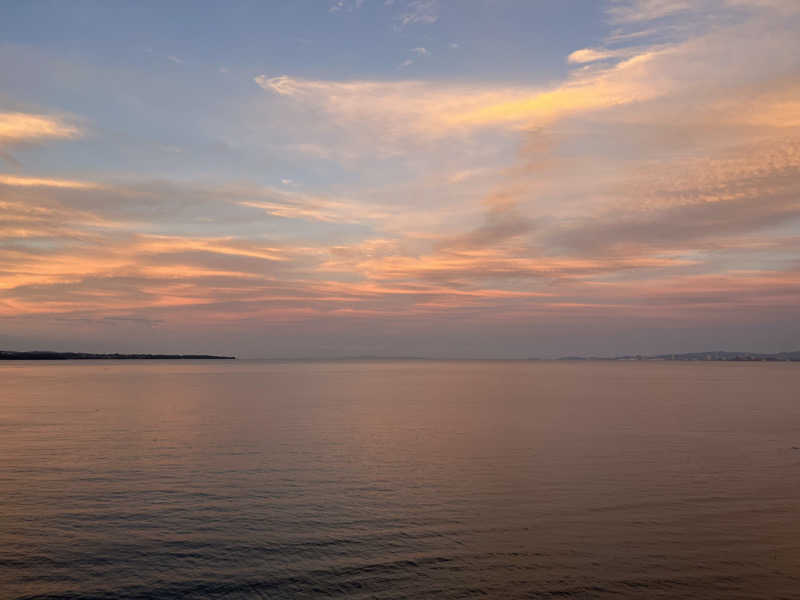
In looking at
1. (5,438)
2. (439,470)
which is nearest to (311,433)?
(439,470)

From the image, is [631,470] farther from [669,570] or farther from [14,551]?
[14,551]

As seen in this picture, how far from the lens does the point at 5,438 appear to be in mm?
45875

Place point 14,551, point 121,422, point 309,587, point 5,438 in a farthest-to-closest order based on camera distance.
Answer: point 121,422, point 5,438, point 14,551, point 309,587

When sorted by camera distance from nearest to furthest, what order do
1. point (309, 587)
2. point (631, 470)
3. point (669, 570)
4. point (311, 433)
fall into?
point (309, 587) < point (669, 570) < point (631, 470) < point (311, 433)

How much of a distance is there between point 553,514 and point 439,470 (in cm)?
1047

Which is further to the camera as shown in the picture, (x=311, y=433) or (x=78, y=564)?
(x=311, y=433)

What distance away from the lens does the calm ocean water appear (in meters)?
18.3

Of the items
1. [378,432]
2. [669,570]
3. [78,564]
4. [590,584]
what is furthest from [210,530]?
[378,432]

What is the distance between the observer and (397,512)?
25.8 metres

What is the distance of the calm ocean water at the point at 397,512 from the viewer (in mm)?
18344

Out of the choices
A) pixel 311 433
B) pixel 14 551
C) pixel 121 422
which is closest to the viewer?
pixel 14 551

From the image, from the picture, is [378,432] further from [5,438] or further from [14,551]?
[14,551]

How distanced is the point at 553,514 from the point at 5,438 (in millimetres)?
42789

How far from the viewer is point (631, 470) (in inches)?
1373
